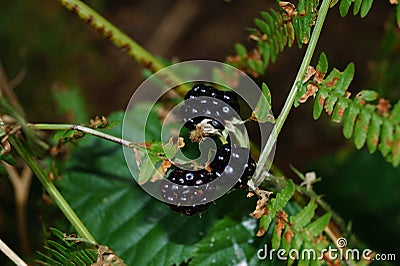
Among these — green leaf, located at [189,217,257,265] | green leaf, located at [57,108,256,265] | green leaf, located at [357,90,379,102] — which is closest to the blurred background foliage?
green leaf, located at [57,108,256,265]

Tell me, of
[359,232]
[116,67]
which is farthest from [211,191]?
[116,67]

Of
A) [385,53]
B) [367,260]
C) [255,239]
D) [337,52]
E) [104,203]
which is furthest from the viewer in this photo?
[337,52]

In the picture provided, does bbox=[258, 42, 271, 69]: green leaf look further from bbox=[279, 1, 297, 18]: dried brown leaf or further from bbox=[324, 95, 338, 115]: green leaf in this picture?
bbox=[324, 95, 338, 115]: green leaf

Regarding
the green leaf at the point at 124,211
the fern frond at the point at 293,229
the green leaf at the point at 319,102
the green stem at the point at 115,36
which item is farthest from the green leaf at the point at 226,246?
the green leaf at the point at 319,102

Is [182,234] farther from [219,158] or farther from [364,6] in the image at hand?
[364,6]

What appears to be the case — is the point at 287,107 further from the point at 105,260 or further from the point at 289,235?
the point at 105,260
